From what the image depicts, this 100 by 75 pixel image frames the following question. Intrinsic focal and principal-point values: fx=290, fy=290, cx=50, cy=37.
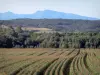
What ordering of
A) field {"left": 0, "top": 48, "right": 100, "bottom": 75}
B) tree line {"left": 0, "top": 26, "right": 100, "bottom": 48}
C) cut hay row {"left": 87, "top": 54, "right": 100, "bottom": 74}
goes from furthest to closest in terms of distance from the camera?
1. tree line {"left": 0, "top": 26, "right": 100, "bottom": 48}
2. cut hay row {"left": 87, "top": 54, "right": 100, "bottom": 74}
3. field {"left": 0, "top": 48, "right": 100, "bottom": 75}

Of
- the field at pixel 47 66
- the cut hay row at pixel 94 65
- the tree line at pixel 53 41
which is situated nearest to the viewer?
the field at pixel 47 66

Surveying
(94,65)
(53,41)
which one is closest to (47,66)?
(94,65)

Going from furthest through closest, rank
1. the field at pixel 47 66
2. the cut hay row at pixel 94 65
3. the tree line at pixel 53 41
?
1. the tree line at pixel 53 41
2. the cut hay row at pixel 94 65
3. the field at pixel 47 66

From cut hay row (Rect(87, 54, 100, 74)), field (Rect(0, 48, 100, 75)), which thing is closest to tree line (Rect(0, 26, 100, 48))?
field (Rect(0, 48, 100, 75))

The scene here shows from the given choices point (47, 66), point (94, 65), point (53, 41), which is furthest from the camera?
point (53, 41)

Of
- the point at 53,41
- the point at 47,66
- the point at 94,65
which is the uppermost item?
the point at 47,66

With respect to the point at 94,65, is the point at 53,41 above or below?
below

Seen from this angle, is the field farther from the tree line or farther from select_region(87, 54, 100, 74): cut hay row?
the tree line

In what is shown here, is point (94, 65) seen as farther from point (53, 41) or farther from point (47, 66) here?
point (53, 41)

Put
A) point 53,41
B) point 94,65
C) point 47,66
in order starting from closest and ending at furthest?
point 47,66 → point 94,65 → point 53,41

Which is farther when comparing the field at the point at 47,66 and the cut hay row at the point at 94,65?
the cut hay row at the point at 94,65

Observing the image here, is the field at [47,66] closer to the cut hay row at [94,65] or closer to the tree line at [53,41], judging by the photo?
the cut hay row at [94,65]

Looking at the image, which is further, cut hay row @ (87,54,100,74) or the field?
cut hay row @ (87,54,100,74)

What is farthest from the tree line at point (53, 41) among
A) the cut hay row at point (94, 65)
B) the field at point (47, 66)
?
the cut hay row at point (94, 65)
